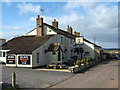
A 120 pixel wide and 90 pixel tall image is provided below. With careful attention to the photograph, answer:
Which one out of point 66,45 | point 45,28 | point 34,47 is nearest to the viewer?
point 34,47

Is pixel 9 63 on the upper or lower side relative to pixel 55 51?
lower

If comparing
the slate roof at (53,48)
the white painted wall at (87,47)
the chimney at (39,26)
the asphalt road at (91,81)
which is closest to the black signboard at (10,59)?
the slate roof at (53,48)

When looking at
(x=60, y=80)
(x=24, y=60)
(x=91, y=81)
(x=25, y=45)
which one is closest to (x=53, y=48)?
(x=25, y=45)

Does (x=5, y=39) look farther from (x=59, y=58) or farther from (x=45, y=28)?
(x=59, y=58)

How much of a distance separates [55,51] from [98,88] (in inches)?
642

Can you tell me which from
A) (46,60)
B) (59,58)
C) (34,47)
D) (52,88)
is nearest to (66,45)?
(59,58)

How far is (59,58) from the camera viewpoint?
31578 millimetres

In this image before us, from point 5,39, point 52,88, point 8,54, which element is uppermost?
point 5,39

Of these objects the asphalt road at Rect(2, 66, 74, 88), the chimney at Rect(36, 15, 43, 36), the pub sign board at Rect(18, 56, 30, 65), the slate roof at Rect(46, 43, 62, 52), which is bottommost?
the asphalt road at Rect(2, 66, 74, 88)

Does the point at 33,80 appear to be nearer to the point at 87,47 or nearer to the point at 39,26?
the point at 39,26

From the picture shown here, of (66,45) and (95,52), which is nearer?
(66,45)

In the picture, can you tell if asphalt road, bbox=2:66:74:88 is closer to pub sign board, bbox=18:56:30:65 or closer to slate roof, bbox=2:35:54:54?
pub sign board, bbox=18:56:30:65

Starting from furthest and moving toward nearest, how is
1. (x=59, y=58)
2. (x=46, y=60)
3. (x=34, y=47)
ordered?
(x=59, y=58)
(x=46, y=60)
(x=34, y=47)

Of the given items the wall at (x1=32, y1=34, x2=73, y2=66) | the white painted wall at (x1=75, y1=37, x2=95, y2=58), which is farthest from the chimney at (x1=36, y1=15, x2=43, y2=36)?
the white painted wall at (x1=75, y1=37, x2=95, y2=58)
